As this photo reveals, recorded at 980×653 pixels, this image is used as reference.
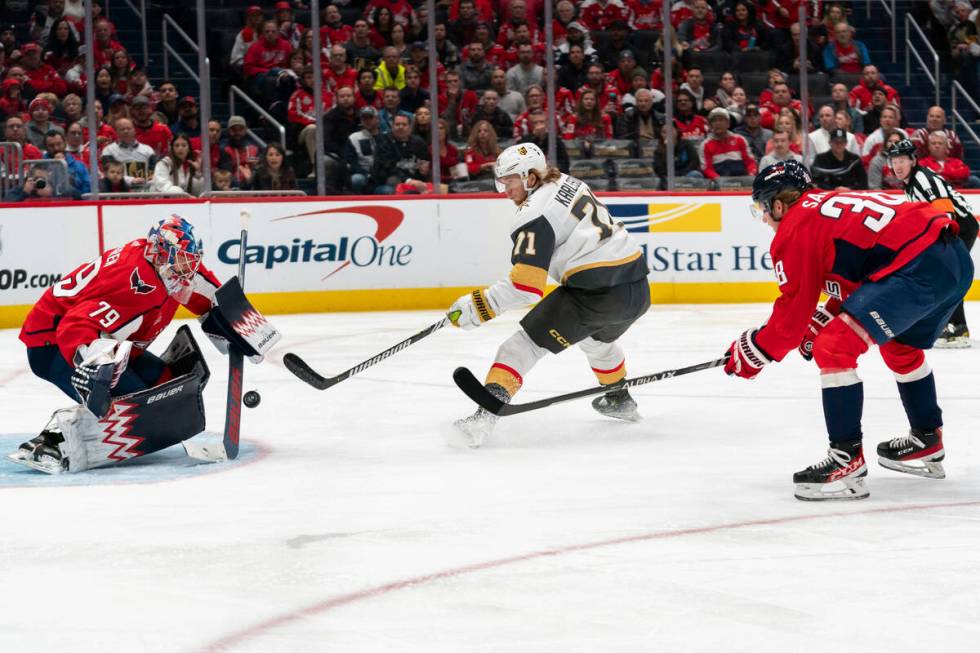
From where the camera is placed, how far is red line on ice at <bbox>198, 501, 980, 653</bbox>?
2.69m

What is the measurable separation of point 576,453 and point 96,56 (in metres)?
6.01

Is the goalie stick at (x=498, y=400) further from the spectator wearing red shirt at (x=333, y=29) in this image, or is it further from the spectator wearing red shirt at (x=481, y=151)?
the spectator wearing red shirt at (x=333, y=29)

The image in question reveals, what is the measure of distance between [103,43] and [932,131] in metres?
5.98

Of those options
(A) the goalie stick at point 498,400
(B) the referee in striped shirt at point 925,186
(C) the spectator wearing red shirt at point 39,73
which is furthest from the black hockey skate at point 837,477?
(C) the spectator wearing red shirt at point 39,73

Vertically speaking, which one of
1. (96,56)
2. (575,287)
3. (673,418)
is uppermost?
(96,56)

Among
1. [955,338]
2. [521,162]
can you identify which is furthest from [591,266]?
[955,338]

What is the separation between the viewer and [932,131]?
10.3 meters

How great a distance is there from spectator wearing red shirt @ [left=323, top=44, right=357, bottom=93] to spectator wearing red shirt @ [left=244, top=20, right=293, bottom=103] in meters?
0.39

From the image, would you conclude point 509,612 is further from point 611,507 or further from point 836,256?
point 836,256

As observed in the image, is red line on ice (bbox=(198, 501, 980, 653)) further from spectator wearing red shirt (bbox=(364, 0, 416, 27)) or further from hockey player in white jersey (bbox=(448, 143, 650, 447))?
spectator wearing red shirt (bbox=(364, 0, 416, 27))

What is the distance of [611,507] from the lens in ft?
12.5

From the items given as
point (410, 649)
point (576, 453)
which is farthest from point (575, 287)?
point (410, 649)

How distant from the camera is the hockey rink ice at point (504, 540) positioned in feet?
8.86

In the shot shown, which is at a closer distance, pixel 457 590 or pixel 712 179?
pixel 457 590
